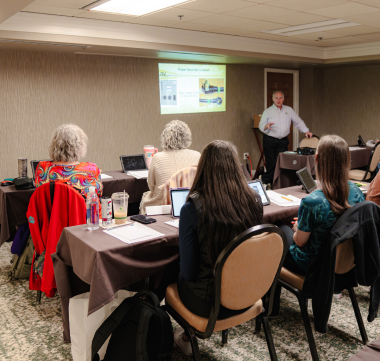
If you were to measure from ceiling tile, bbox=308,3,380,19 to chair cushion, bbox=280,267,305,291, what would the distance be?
3259mm

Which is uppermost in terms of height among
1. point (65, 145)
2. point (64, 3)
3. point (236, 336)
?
point (64, 3)

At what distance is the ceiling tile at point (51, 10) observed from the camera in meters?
3.92

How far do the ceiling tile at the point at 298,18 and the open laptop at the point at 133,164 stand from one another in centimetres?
238

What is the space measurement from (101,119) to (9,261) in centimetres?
276

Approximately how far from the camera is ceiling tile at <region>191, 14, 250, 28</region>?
179 inches

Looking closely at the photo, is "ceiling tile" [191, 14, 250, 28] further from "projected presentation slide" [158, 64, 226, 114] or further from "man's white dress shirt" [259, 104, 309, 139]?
"man's white dress shirt" [259, 104, 309, 139]

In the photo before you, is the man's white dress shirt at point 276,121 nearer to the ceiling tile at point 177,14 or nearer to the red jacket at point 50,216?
the ceiling tile at point 177,14

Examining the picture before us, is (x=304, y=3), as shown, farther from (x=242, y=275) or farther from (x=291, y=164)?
(x=242, y=275)

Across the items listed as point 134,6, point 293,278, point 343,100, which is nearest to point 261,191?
point 293,278

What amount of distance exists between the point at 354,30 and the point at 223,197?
16.5 ft

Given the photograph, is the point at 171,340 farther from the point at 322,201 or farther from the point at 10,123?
the point at 10,123

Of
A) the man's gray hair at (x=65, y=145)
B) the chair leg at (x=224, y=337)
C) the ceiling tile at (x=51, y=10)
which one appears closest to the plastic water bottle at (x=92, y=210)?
the man's gray hair at (x=65, y=145)

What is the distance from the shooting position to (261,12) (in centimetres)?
433

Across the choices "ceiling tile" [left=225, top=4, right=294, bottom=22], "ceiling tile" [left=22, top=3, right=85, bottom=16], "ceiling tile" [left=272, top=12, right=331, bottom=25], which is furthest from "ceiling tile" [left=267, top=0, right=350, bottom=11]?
"ceiling tile" [left=22, top=3, right=85, bottom=16]
